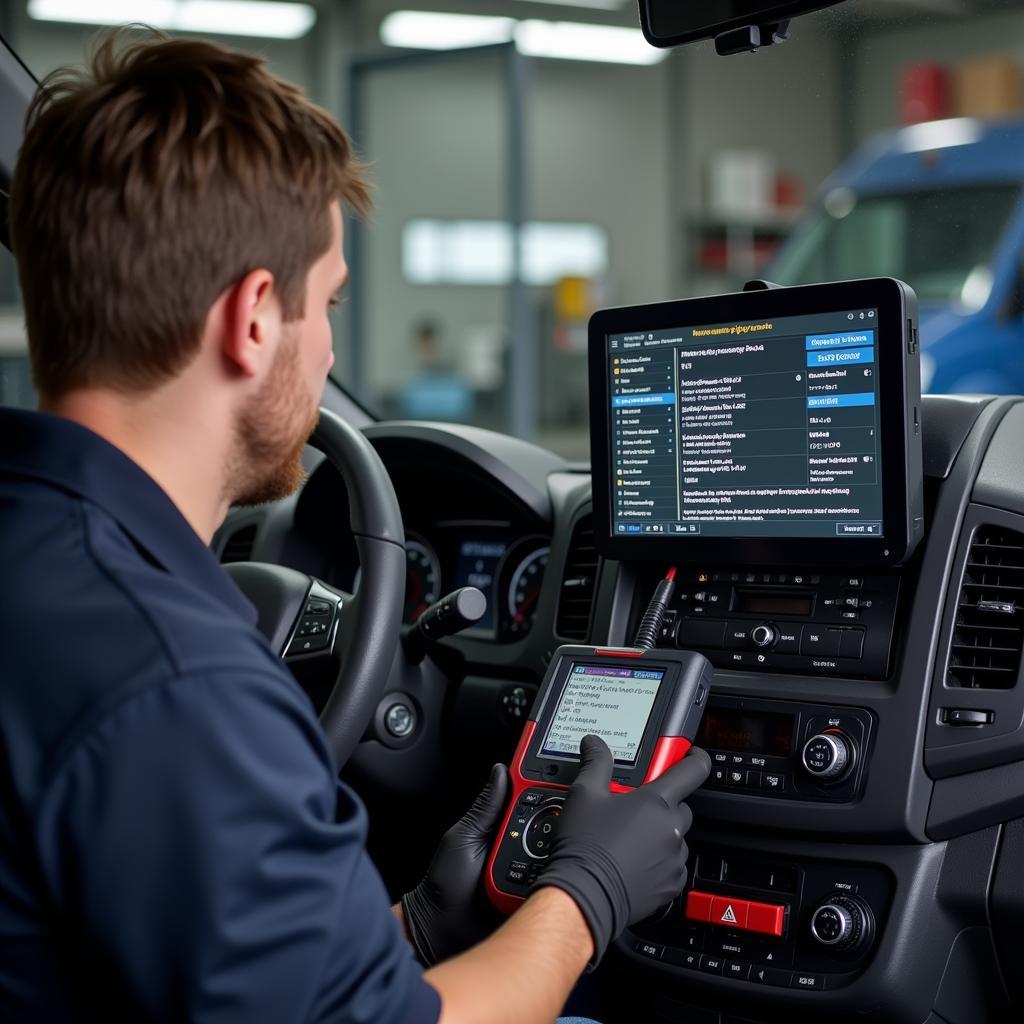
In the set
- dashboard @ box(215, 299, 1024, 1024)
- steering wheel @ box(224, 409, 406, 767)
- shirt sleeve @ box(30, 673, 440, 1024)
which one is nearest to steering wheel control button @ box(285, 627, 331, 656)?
steering wheel @ box(224, 409, 406, 767)

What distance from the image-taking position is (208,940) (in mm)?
764

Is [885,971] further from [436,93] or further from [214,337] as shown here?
[436,93]

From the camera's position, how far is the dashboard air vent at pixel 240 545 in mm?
2094

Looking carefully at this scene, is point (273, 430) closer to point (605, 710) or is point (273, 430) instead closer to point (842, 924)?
point (605, 710)

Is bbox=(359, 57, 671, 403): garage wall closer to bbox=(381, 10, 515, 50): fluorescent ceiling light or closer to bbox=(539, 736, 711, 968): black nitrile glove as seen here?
bbox=(381, 10, 515, 50): fluorescent ceiling light

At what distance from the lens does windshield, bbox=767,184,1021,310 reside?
12.4ft

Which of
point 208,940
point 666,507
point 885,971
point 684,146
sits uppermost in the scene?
point 684,146

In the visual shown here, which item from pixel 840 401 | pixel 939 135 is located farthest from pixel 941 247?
pixel 840 401

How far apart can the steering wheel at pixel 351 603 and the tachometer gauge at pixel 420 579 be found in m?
0.45

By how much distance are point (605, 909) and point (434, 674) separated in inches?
29.4

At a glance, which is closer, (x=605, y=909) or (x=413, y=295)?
(x=605, y=909)

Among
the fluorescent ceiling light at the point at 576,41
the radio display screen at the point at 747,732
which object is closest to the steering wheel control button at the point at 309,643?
the radio display screen at the point at 747,732

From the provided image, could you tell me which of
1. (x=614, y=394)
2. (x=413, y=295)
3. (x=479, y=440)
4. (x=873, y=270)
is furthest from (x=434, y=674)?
(x=413, y=295)

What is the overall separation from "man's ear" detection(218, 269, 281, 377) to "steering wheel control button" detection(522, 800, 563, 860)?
0.57 meters
